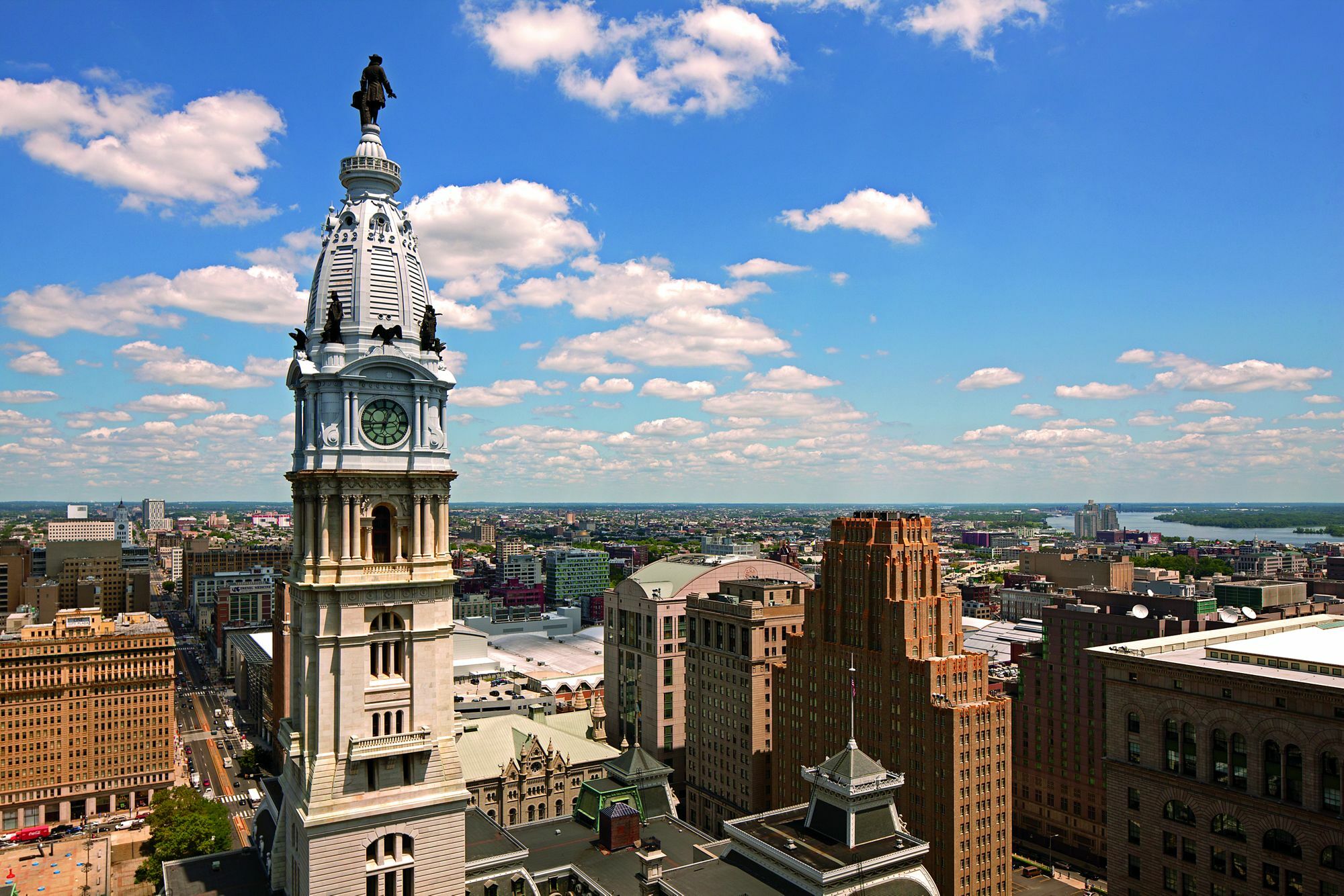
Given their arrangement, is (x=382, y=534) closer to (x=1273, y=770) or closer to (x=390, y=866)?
(x=390, y=866)

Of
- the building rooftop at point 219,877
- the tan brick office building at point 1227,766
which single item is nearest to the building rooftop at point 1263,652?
the tan brick office building at point 1227,766

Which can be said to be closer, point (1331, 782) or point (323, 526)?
point (323, 526)

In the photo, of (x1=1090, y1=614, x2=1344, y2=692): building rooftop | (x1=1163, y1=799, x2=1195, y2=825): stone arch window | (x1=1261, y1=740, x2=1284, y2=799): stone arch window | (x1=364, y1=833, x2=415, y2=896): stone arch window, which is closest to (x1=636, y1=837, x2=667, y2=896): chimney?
(x1=364, y1=833, x2=415, y2=896): stone arch window

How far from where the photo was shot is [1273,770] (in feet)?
200

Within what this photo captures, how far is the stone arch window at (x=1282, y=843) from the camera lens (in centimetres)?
5900

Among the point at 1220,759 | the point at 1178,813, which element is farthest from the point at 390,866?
the point at 1220,759

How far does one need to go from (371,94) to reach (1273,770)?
75266 millimetres

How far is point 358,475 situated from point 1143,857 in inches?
2516

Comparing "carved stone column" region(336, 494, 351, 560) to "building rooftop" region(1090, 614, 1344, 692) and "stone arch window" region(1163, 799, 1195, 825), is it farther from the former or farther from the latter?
"stone arch window" region(1163, 799, 1195, 825)

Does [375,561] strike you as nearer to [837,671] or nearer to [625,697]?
[837,671]

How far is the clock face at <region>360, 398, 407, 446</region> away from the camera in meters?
52.8

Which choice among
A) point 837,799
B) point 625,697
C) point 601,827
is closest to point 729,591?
point 625,697

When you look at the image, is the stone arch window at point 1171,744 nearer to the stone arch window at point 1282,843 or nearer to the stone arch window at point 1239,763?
the stone arch window at point 1239,763

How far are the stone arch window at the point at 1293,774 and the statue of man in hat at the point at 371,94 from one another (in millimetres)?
73699
